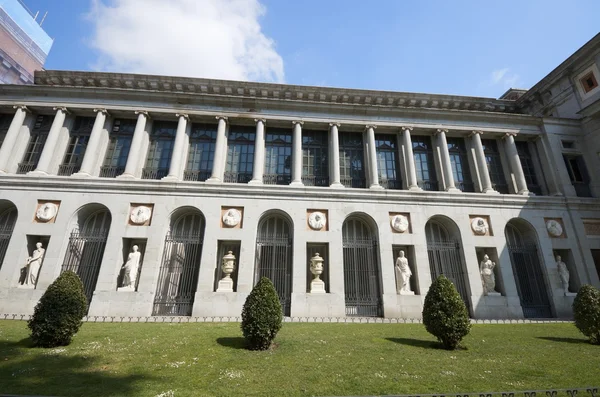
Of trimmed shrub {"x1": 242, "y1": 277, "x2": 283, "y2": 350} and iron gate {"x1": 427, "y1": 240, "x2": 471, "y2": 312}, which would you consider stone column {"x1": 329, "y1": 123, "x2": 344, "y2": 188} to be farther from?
trimmed shrub {"x1": 242, "y1": 277, "x2": 283, "y2": 350}

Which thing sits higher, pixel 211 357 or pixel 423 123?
pixel 423 123

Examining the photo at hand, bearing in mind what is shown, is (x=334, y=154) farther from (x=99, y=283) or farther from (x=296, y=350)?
(x=99, y=283)

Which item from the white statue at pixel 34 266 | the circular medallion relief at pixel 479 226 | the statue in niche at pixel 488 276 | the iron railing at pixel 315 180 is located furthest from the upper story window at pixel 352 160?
the white statue at pixel 34 266

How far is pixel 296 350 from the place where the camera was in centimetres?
902

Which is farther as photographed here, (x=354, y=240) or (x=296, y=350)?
(x=354, y=240)

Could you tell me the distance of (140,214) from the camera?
59.3 feet

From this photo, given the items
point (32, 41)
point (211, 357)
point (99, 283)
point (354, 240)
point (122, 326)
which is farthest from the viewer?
point (32, 41)

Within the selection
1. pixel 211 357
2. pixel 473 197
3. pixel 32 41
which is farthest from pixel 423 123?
pixel 32 41

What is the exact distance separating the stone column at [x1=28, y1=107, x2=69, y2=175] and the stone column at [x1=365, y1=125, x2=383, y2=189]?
19744 mm

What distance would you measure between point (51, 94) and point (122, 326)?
1688 cm

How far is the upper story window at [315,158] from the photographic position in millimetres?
21078

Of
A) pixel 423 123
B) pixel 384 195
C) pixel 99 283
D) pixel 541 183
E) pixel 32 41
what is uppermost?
pixel 32 41

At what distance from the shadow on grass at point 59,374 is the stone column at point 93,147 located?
41.5 feet

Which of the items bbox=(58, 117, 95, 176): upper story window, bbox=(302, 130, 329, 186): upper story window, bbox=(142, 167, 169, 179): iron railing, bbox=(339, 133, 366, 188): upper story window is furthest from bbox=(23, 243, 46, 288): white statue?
bbox=(339, 133, 366, 188): upper story window
